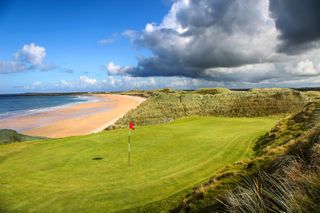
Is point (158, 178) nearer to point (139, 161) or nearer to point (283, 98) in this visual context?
point (139, 161)

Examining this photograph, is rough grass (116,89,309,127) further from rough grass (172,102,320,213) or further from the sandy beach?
rough grass (172,102,320,213)

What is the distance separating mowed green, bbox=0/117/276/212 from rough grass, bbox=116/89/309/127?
66.6 feet

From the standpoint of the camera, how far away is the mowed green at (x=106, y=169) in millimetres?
7402

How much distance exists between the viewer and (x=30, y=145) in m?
14.4

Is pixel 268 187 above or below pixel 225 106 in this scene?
above

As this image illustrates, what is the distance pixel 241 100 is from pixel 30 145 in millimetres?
28928

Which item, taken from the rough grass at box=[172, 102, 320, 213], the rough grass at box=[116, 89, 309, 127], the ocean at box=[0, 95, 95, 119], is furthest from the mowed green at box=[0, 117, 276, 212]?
the ocean at box=[0, 95, 95, 119]

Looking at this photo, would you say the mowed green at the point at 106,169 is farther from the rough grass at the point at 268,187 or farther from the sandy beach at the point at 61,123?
the sandy beach at the point at 61,123

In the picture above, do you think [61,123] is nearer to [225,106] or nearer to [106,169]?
[225,106]

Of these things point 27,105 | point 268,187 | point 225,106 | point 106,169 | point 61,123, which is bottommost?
point 27,105

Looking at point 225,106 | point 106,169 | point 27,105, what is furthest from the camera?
point 27,105

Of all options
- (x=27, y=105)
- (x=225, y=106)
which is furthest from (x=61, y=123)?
(x=27, y=105)

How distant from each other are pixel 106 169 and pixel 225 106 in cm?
2959

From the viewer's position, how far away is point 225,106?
37344 millimetres
